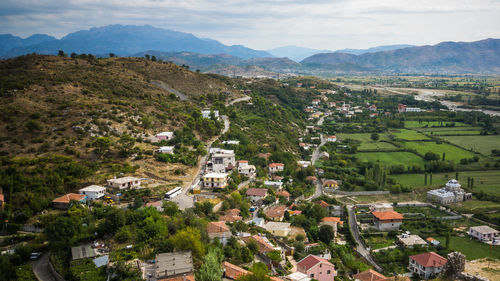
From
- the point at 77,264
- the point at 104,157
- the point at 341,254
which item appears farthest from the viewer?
the point at 104,157

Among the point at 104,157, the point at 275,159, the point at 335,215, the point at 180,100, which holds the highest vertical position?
the point at 180,100

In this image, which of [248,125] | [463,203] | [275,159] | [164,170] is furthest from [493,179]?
[164,170]

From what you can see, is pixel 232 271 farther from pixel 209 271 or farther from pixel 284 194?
pixel 284 194

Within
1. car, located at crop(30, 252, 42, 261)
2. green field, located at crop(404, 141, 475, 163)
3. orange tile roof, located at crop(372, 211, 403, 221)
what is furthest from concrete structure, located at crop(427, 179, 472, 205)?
car, located at crop(30, 252, 42, 261)

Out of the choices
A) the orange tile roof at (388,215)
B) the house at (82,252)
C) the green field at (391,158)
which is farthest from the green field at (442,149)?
the house at (82,252)

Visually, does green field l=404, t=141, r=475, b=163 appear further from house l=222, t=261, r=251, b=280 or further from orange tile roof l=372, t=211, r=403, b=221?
house l=222, t=261, r=251, b=280

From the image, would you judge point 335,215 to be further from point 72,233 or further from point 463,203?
point 72,233

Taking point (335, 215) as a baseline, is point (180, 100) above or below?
above
